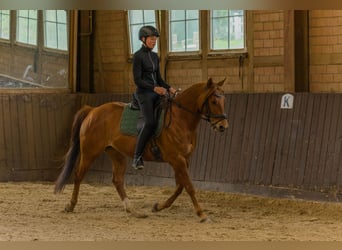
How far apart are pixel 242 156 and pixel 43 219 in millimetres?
2478

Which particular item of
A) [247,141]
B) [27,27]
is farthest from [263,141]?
[27,27]

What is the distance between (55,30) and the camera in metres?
9.02

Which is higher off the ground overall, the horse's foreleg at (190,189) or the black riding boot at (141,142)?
the black riding boot at (141,142)

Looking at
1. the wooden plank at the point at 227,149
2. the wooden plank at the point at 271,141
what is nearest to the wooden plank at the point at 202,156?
the wooden plank at the point at 227,149

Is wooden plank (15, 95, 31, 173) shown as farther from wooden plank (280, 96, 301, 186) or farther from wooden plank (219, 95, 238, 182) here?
wooden plank (280, 96, 301, 186)

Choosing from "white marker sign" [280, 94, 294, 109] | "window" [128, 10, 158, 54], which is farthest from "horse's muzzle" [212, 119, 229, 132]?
"window" [128, 10, 158, 54]

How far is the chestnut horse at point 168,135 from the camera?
5219 millimetres

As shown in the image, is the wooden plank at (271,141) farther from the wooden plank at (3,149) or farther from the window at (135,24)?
the wooden plank at (3,149)

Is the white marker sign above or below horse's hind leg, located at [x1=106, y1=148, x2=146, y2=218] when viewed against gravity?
above

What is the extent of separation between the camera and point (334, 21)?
277 inches

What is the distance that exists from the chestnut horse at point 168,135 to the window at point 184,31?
102 inches

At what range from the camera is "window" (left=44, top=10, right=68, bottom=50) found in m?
8.94

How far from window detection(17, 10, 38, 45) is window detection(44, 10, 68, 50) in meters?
0.18

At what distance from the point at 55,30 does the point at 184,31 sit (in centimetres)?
191
